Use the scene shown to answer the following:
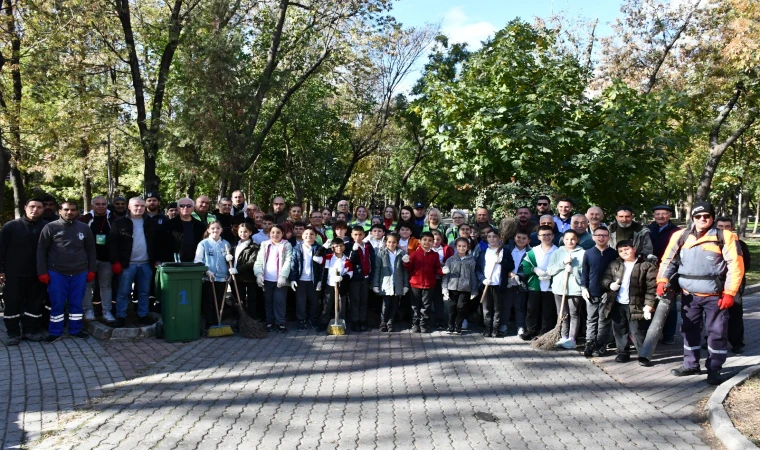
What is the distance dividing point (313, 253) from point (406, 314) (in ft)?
6.27

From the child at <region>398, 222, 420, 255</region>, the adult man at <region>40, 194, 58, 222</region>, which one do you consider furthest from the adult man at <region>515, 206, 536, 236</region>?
the adult man at <region>40, 194, 58, 222</region>

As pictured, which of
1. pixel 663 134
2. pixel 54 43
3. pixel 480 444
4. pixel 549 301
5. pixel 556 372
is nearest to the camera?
pixel 480 444

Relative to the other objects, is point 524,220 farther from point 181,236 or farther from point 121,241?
point 121,241

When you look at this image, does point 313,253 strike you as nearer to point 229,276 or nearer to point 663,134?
point 229,276

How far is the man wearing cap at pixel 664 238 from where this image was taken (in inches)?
332

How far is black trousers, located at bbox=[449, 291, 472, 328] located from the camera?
8930 mm

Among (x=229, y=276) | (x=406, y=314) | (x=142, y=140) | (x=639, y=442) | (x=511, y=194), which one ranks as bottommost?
(x=639, y=442)

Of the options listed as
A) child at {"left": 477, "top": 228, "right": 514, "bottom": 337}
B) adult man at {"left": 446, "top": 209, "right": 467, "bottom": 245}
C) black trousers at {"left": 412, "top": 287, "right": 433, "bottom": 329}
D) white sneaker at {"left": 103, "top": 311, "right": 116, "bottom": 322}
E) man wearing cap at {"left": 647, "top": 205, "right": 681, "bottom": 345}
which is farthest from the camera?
adult man at {"left": 446, "top": 209, "right": 467, "bottom": 245}

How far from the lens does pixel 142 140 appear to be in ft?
55.1

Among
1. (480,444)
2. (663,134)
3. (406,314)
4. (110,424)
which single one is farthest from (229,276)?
(663,134)

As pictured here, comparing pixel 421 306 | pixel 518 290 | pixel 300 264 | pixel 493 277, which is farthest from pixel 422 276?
pixel 300 264

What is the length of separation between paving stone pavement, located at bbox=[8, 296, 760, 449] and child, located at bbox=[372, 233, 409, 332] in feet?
3.32

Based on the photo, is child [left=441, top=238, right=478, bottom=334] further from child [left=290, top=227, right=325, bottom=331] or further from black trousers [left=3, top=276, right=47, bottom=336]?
black trousers [left=3, top=276, right=47, bottom=336]

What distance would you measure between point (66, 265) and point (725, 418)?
764 cm
